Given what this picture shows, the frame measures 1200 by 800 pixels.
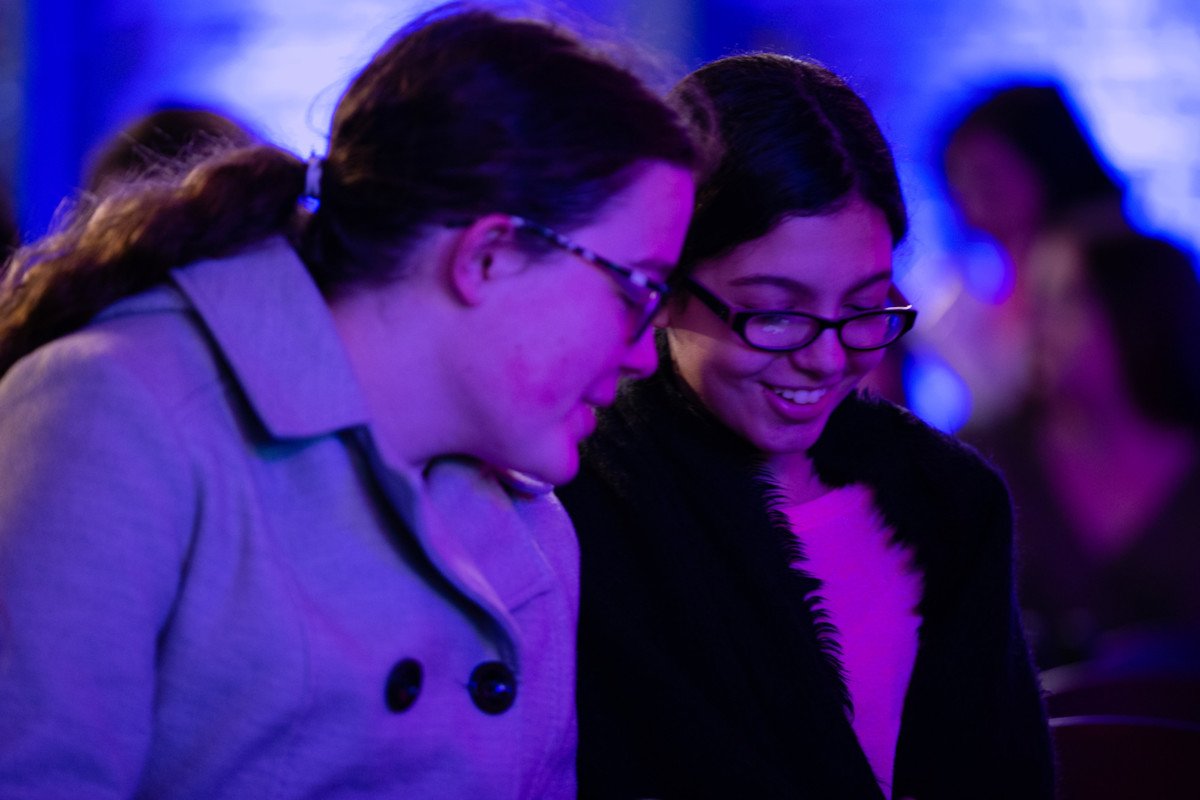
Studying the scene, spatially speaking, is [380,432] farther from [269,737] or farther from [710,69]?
[710,69]

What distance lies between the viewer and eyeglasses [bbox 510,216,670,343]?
3.59 ft

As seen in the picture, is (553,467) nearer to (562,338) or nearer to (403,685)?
(562,338)

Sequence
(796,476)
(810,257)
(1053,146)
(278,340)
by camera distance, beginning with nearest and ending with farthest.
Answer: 1. (278,340)
2. (810,257)
3. (796,476)
4. (1053,146)

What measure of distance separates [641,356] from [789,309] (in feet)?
0.82

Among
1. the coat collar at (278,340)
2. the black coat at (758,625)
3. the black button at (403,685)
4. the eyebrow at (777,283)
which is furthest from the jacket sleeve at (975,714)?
the coat collar at (278,340)

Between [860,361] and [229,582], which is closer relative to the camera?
[229,582]

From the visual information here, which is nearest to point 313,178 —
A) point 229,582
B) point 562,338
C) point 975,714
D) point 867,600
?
point 562,338

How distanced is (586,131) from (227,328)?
1.13ft

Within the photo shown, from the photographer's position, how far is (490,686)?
3.82 ft

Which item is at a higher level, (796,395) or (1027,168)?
(1027,168)

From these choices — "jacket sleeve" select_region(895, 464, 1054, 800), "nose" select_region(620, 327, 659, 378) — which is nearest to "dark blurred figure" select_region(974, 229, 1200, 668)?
"jacket sleeve" select_region(895, 464, 1054, 800)

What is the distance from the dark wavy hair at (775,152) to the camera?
139 cm

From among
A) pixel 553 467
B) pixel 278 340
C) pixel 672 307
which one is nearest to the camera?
pixel 278 340

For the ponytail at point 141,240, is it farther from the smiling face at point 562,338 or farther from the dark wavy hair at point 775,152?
the dark wavy hair at point 775,152
